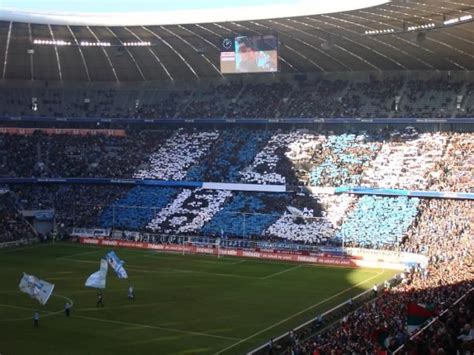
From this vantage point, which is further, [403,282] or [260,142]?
[260,142]

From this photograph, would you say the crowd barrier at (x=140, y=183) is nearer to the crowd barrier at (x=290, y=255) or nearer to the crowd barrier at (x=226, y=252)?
the crowd barrier at (x=290, y=255)

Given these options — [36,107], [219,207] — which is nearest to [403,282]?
[219,207]

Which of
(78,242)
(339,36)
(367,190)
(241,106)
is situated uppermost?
(339,36)

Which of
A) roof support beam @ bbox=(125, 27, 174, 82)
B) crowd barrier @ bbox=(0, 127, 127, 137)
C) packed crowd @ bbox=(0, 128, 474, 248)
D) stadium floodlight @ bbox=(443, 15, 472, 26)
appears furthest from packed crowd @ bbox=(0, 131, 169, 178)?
stadium floodlight @ bbox=(443, 15, 472, 26)

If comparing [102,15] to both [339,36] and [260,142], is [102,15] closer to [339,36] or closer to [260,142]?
[339,36]

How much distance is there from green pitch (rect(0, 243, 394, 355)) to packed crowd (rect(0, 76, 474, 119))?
2223cm

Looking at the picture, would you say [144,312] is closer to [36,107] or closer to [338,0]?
[338,0]

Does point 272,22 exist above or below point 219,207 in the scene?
above

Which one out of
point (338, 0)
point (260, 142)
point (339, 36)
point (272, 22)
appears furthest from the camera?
point (260, 142)

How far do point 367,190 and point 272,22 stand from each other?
16.9 m

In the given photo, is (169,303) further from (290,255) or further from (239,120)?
(239,120)

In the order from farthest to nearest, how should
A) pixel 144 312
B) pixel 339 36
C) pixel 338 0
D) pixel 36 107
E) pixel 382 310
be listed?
1. pixel 36 107
2. pixel 339 36
3. pixel 338 0
4. pixel 144 312
5. pixel 382 310

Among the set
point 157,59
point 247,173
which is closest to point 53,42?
point 157,59

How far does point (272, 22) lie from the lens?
51375 millimetres
